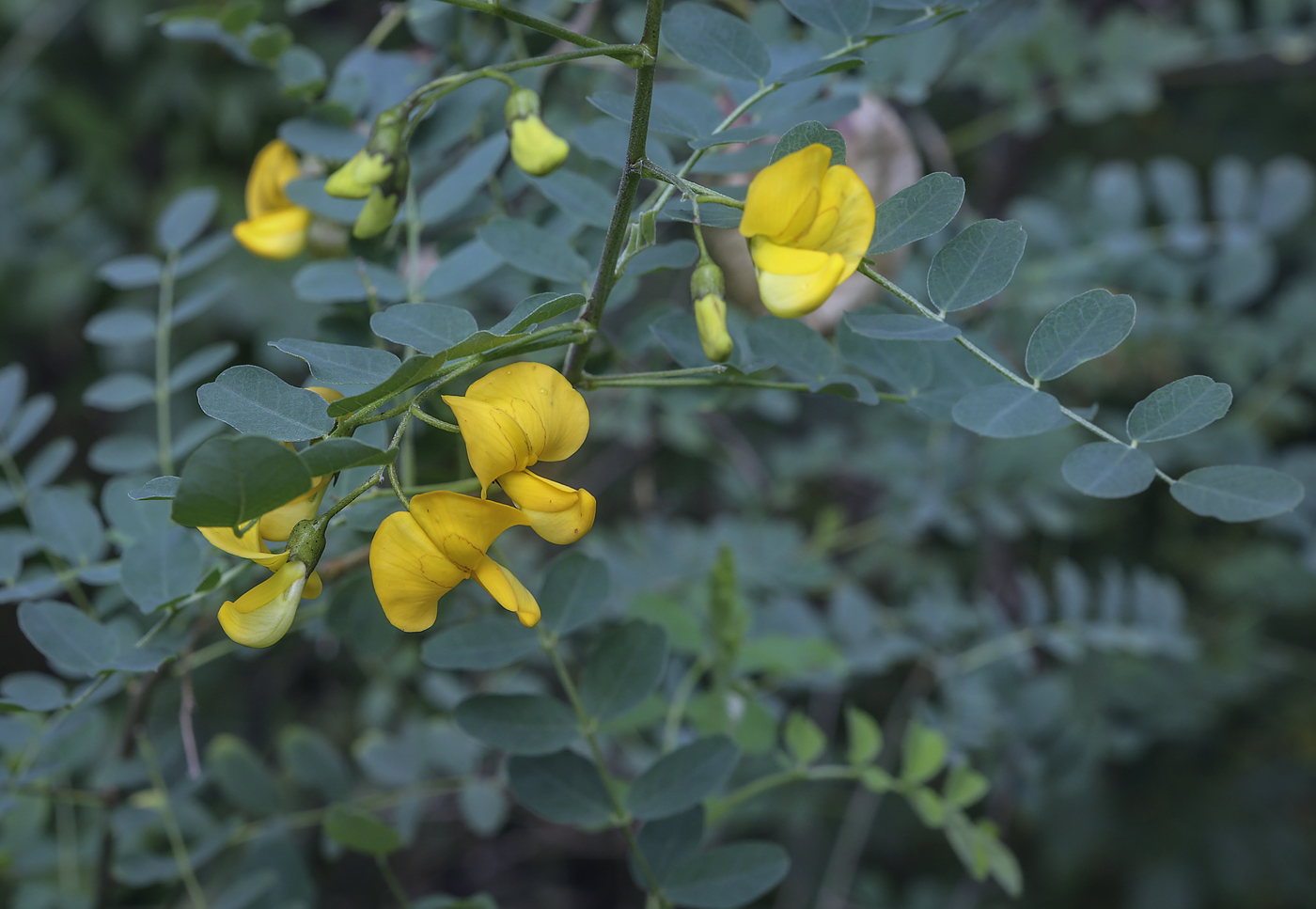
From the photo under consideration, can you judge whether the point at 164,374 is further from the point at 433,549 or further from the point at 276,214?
the point at 433,549

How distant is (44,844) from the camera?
0.94m

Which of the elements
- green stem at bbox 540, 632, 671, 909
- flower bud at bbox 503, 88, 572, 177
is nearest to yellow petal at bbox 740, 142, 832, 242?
flower bud at bbox 503, 88, 572, 177

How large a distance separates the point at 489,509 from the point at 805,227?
A: 20cm

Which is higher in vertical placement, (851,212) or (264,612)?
(851,212)

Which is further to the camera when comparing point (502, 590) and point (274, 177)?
point (274, 177)

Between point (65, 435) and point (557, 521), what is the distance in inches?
83.1

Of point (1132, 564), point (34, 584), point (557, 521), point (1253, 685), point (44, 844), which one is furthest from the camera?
point (1132, 564)

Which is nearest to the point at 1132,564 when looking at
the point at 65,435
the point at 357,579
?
the point at 357,579

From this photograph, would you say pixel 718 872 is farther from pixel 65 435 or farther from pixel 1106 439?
pixel 65 435

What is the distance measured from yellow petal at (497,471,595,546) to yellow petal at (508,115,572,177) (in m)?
0.16

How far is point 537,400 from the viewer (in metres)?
0.46

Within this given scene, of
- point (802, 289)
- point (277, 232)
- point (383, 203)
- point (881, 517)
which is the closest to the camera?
point (802, 289)

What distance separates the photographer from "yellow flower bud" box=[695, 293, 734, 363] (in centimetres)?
47

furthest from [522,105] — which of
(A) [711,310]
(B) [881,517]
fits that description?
(B) [881,517]
